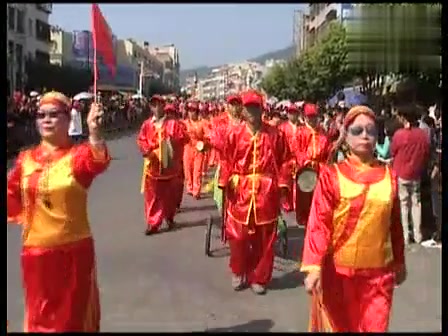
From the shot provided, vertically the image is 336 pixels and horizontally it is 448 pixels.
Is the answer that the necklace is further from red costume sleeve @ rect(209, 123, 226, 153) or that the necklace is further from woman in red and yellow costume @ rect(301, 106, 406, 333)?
red costume sleeve @ rect(209, 123, 226, 153)

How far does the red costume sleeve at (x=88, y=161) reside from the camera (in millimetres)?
3736

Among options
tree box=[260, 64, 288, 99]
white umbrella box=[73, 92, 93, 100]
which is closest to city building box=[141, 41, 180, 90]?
white umbrella box=[73, 92, 93, 100]

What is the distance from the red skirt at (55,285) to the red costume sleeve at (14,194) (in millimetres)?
172

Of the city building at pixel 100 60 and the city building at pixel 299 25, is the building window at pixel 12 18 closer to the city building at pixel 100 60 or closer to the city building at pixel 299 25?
the city building at pixel 100 60

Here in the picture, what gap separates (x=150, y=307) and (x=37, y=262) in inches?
→ 49.9

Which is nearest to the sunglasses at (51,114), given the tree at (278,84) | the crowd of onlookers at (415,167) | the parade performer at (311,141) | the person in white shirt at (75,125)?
the person in white shirt at (75,125)

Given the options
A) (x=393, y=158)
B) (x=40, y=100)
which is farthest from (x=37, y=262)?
(x=393, y=158)

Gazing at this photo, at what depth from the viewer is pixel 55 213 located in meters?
3.81

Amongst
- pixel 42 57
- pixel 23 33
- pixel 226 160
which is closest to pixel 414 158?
pixel 226 160

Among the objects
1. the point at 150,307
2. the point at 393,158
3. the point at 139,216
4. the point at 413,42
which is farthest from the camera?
the point at 393,158

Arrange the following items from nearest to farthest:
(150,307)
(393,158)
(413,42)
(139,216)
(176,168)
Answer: (413,42) < (150,307) < (139,216) < (176,168) < (393,158)

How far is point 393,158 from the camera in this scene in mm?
7797

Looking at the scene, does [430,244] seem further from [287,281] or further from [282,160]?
[282,160]

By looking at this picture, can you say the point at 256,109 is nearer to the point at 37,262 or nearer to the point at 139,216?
the point at 139,216
